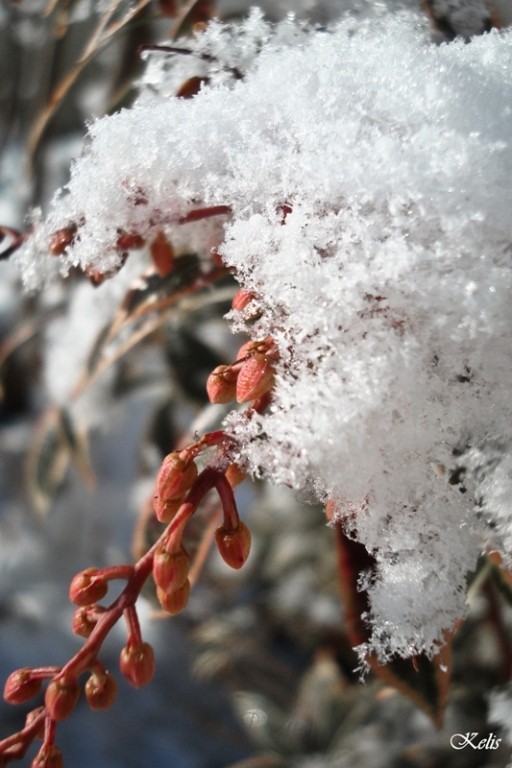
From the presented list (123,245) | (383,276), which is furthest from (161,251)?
(383,276)

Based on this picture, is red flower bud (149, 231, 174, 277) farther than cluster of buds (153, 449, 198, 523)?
Yes

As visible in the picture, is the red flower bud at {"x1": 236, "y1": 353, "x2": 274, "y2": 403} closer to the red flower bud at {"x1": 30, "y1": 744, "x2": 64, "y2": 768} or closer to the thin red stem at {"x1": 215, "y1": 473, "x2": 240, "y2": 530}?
the thin red stem at {"x1": 215, "y1": 473, "x2": 240, "y2": 530}

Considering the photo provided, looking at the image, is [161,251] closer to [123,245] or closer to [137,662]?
[123,245]

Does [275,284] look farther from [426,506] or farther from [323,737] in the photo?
[323,737]

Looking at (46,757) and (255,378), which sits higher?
(255,378)

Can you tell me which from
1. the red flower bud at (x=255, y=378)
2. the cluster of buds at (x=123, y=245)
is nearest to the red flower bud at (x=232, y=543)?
the red flower bud at (x=255, y=378)

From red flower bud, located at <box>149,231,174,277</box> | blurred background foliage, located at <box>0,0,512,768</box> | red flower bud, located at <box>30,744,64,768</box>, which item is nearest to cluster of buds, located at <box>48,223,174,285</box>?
red flower bud, located at <box>149,231,174,277</box>
